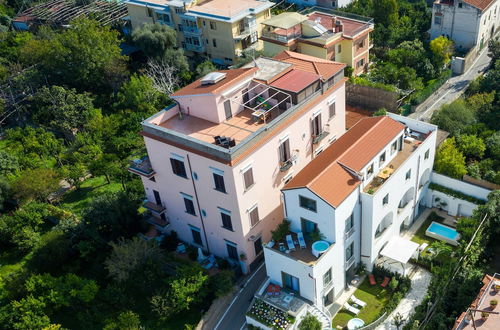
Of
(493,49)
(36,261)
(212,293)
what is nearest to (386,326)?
(212,293)

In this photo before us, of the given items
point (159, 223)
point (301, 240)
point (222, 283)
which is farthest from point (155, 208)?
point (301, 240)

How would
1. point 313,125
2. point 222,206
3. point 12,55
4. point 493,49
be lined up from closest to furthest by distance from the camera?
point 222,206 → point 313,125 → point 493,49 → point 12,55

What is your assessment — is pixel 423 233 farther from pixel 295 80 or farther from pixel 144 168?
pixel 144 168

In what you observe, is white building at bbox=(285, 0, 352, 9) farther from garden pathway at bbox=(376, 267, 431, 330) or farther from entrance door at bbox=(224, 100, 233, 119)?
garden pathway at bbox=(376, 267, 431, 330)

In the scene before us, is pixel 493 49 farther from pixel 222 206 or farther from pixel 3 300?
pixel 3 300

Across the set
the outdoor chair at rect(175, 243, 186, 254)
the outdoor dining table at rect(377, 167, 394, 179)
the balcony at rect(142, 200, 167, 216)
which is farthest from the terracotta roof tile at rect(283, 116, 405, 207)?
the balcony at rect(142, 200, 167, 216)

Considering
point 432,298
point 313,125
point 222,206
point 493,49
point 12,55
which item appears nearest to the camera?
point 432,298
